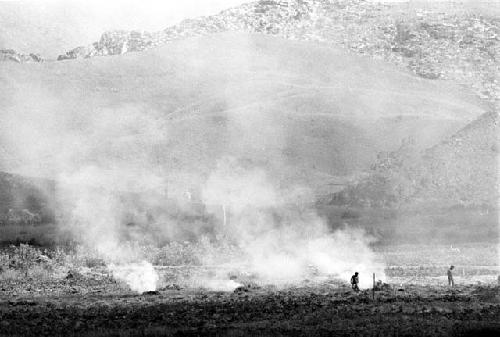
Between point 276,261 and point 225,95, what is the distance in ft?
352

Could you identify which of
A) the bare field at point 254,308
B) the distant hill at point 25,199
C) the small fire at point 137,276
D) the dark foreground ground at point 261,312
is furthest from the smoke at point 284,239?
the distant hill at point 25,199

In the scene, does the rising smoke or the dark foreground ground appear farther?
the rising smoke

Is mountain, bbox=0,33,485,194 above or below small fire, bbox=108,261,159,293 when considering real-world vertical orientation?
above

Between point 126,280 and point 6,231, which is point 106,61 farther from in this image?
point 126,280

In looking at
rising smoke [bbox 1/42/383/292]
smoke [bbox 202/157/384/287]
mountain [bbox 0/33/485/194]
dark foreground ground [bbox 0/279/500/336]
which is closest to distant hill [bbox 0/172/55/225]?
rising smoke [bbox 1/42/383/292]

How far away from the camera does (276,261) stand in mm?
50750

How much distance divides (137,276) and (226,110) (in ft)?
337

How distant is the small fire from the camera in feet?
133

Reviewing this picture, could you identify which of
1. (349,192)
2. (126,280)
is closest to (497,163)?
(349,192)

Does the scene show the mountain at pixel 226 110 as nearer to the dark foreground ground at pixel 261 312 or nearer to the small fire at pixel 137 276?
the small fire at pixel 137 276

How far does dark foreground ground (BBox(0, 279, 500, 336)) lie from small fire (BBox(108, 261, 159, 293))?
1888mm

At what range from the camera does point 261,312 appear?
29656 mm

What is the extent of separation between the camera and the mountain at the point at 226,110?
400 ft

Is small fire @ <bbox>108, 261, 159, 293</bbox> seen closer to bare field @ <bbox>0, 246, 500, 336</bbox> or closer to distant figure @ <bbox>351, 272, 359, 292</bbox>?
bare field @ <bbox>0, 246, 500, 336</bbox>
